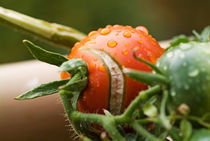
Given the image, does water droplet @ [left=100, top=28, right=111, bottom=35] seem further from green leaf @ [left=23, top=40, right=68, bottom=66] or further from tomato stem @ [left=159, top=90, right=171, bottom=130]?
tomato stem @ [left=159, top=90, right=171, bottom=130]

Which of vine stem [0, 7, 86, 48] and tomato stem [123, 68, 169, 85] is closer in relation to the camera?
tomato stem [123, 68, 169, 85]

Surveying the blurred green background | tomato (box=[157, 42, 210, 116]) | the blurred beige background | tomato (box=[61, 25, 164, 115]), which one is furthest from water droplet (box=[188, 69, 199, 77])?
the blurred green background

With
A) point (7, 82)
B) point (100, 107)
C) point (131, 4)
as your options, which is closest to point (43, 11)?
point (131, 4)

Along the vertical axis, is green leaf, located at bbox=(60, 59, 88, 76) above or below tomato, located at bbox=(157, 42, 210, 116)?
above

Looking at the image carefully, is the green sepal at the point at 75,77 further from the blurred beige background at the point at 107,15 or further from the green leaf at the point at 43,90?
the blurred beige background at the point at 107,15

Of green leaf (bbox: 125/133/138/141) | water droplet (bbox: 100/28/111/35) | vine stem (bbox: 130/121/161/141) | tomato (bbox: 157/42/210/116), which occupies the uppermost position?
water droplet (bbox: 100/28/111/35)

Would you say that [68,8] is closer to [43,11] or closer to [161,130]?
[43,11]

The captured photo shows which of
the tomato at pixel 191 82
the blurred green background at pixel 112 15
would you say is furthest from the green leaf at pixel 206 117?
the blurred green background at pixel 112 15
